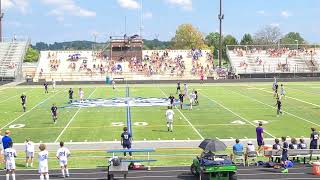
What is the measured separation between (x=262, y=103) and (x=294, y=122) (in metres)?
10.8

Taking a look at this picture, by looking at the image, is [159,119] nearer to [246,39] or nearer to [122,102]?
[122,102]

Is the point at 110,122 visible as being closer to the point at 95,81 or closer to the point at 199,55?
the point at 95,81

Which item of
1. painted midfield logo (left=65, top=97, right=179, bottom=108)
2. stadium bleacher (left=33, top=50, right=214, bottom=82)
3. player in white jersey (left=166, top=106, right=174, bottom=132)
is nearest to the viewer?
player in white jersey (left=166, top=106, right=174, bottom=132)

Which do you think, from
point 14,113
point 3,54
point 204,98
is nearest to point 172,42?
point 3,54

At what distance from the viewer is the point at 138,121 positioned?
3145 centimetres

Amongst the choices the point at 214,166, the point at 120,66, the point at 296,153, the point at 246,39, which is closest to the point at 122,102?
the point at 296,153

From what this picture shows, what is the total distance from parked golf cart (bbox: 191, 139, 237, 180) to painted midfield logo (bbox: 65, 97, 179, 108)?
81.0ft

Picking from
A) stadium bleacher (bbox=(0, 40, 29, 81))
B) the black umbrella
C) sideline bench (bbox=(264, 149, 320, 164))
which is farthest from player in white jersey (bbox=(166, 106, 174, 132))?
stadium bleacher (bbox=(0, 40, 29, 81))

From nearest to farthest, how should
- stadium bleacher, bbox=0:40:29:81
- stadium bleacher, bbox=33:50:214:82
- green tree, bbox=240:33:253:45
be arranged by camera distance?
stadium bleacher, bbox=0:40:29:81
stadium bleacher, bbox=33:50:214:82
green tree, bbox=240:33:253:45

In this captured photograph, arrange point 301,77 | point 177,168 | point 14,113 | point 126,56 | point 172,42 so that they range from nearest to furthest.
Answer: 1. point 177,168
2. point 14,113
3. point 301,77
4. point 126,56
5. point 172,42

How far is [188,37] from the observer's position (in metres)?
135

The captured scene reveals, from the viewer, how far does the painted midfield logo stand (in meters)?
40.9

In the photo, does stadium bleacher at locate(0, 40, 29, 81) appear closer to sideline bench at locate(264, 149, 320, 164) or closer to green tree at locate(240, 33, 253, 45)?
sideline bench at locate(264, 149, 320, 164)

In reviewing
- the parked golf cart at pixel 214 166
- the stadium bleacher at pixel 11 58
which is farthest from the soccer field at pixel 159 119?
the stadium bleacher at pixel 11 58
